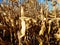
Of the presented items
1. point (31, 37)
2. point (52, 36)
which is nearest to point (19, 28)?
point (31, 37)

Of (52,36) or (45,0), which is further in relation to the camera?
(45,0)

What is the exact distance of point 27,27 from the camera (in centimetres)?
107

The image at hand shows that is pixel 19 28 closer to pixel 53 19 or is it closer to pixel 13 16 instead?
pixel 13 16

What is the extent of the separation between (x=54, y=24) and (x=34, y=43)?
Answer: 0.62 feet

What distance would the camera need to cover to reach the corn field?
3.49 feet

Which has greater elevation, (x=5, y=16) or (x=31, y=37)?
(x=5, y=16)

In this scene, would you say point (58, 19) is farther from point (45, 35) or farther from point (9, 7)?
point (9, 7)

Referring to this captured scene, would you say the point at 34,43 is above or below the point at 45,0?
below

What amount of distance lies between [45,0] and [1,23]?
0.30 m

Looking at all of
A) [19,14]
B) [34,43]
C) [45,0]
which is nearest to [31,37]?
[34,43]

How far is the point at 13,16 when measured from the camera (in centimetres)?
114

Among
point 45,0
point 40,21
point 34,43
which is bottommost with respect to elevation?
point 34,43

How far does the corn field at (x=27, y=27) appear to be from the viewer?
1.06m

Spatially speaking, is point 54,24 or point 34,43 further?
point 54,24
